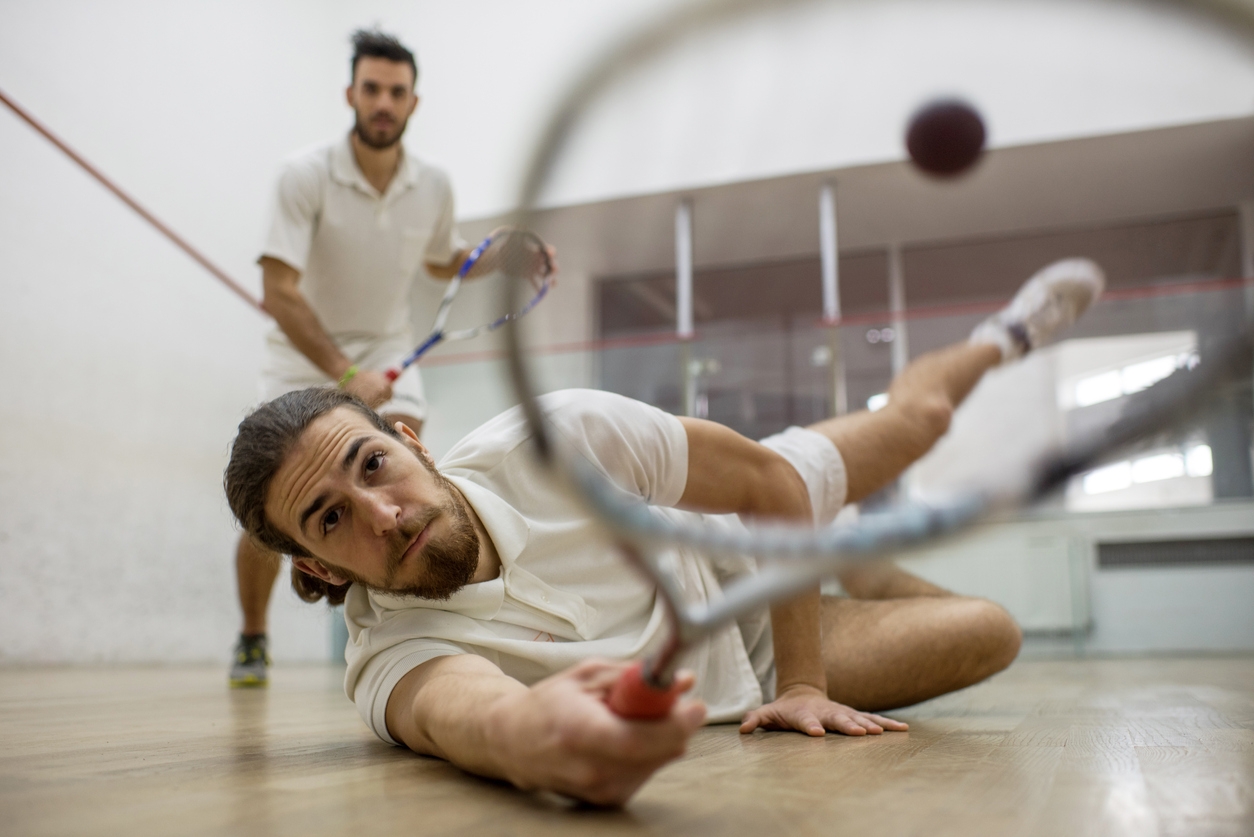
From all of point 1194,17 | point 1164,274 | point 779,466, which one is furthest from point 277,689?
point 1164,274

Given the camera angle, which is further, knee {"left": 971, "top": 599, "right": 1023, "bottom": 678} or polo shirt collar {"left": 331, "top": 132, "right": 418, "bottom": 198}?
A: polo shirt collar {"left": 331, "top": 132, "right": 418, "bottom": 198}

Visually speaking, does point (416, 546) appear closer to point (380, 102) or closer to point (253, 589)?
point (253, 589)

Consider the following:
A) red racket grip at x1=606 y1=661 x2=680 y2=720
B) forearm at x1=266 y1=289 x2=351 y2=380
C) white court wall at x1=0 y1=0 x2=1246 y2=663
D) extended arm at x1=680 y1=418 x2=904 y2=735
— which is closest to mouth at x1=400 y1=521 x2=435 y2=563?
extended arm at x1=680 y1=418 x2=904 y2=735

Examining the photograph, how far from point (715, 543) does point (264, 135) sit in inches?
172

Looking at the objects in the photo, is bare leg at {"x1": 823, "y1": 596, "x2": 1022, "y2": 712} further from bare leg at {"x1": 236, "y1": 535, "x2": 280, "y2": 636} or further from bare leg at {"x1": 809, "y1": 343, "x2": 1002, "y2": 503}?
bare leg at {"x1": 236, "y1": 535, "x2": 280, "y2": 636}

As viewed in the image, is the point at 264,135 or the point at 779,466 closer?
the point at 779,466

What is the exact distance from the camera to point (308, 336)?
2.00 metres

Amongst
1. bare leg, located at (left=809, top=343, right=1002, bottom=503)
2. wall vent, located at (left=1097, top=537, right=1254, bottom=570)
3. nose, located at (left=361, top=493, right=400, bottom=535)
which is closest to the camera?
nose, located at (left=361, top=493, right=400, bottom=535)

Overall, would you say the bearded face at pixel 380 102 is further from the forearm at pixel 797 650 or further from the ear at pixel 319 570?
the forearm at pixel 797 650

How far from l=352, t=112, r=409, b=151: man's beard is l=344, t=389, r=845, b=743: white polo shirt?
4.39 feet

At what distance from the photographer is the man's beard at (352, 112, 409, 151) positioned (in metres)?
2.21

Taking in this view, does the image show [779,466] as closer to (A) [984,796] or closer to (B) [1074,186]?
(A) [984,796]

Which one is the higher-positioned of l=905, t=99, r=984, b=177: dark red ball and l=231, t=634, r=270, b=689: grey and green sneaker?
l=905, t=99, r=984, b=177: dark red ball

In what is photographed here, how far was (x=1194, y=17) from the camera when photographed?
57 cm
